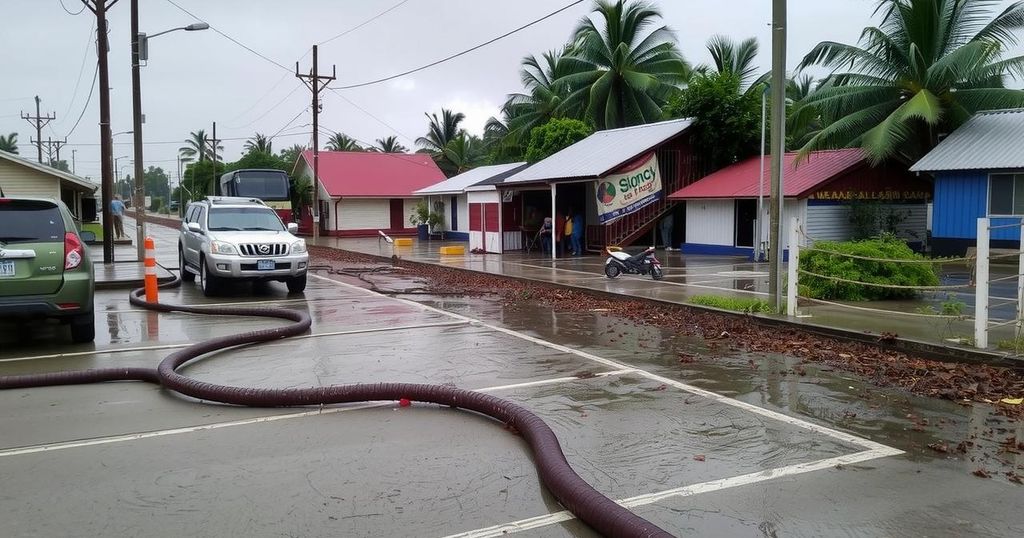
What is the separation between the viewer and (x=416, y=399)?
6840 millimetres

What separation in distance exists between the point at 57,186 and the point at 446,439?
29523 mm

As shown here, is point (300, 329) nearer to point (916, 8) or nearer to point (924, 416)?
point (924, 416)

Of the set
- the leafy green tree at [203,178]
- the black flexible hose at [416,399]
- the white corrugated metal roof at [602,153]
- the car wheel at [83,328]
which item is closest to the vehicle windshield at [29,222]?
the car wheel at [83,328]

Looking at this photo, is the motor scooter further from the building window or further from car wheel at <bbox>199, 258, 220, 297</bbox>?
the building window

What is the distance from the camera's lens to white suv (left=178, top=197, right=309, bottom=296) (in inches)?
592

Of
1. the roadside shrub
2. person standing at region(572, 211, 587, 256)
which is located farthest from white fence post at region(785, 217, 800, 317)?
person standing at region(572, 211, 587, 256)

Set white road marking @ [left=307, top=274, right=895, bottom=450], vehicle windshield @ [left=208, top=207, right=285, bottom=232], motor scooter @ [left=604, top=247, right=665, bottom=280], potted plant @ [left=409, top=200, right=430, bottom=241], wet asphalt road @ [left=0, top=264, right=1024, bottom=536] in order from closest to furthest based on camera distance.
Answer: wet asphalt road @ [left=0, top=264, right=1024, bottom=536]
white road marking @ [left=307, top=274, right=895, bottom=450]
vehicle windshield @ [left=208, top=207, right=285, bottom=232]
motor scooter @ [left=604, top=247, right=665, bottom=280]
potted plant @ [left=409, top=200, right=430, bottom=241]

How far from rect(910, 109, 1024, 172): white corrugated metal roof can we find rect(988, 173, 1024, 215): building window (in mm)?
619

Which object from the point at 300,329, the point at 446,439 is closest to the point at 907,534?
the point at 446,439

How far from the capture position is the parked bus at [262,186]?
40091 millimetres

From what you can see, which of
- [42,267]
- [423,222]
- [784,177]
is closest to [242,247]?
[42,267]

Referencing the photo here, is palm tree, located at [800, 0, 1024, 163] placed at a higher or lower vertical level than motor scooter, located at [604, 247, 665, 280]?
higher

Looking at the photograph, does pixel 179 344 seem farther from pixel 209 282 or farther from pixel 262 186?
pixel 262 186

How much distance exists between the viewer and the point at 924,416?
21.4 ft
